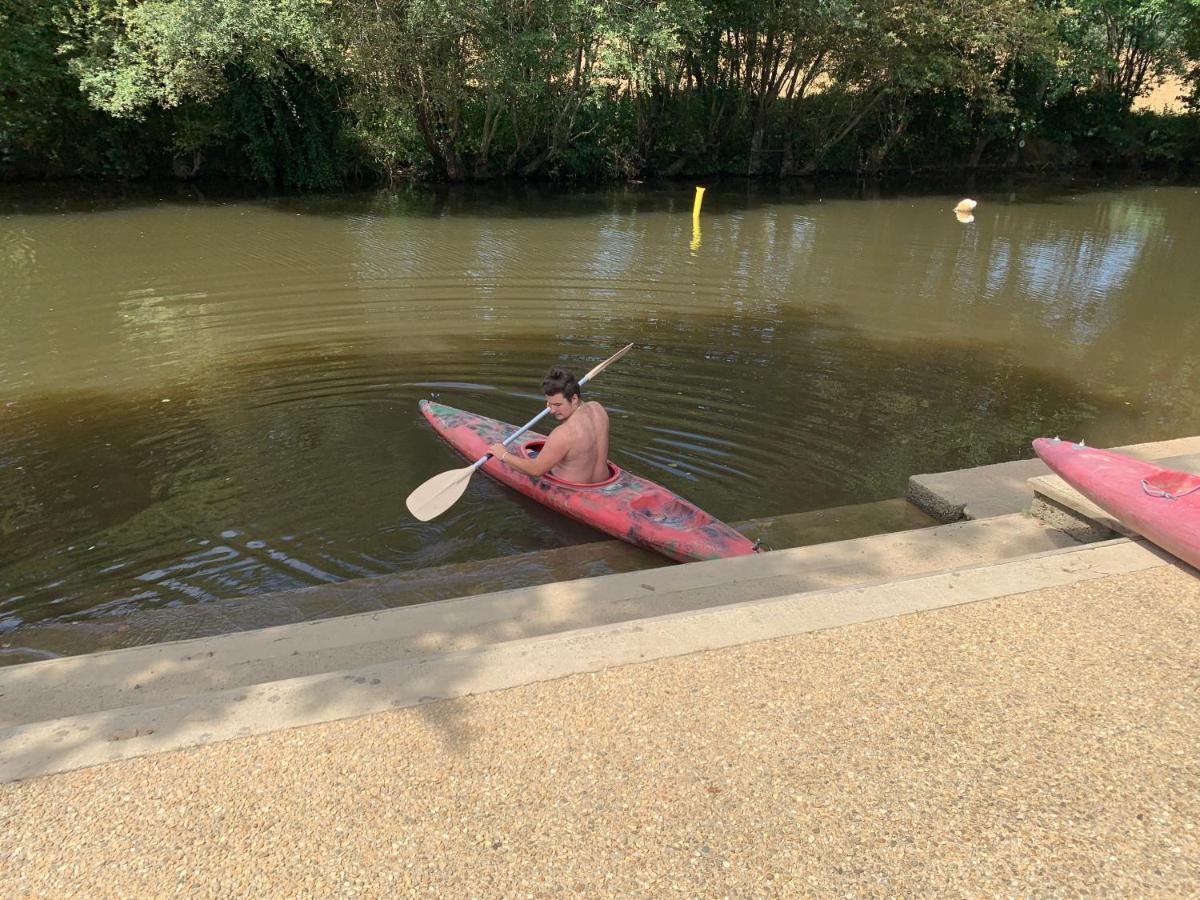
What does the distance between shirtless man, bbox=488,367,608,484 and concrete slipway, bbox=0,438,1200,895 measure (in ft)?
6.15

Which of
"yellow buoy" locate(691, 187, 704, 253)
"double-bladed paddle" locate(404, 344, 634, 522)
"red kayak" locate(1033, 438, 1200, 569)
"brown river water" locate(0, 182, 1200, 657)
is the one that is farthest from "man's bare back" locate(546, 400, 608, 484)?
"yellow buoy" locate(691, 187, 704, 253)

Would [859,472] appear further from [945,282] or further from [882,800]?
[945,282]

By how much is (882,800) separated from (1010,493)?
306 centimetres

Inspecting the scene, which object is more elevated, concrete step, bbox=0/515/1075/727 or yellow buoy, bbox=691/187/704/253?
yellow buoy, bbox=691/187/704/253

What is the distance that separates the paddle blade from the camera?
5484 millimetres

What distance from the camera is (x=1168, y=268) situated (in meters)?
14.5

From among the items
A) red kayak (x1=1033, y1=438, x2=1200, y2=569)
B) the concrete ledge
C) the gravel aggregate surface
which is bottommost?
the concrete ledge

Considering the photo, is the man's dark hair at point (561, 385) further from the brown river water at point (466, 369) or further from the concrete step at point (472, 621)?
the concrete step at point (472, 621)

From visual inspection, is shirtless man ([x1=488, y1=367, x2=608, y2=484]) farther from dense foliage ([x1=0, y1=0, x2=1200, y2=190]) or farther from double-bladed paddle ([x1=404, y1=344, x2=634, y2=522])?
dense foliage ([x1=0, y1=0, x2=1200, y2=190])

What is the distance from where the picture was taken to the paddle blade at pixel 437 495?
5484mm

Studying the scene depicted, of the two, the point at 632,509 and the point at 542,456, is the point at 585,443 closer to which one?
the point at 542,456

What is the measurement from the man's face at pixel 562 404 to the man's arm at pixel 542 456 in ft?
0.42

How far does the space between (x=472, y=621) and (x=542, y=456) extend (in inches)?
85.8

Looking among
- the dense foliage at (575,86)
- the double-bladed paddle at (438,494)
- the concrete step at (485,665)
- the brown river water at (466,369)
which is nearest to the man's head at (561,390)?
the double-bladed paddle at (438,494)
